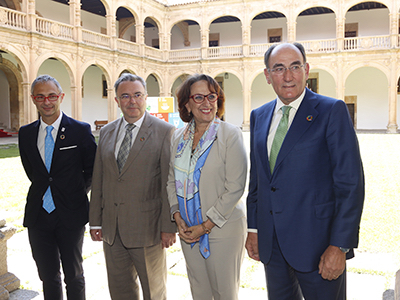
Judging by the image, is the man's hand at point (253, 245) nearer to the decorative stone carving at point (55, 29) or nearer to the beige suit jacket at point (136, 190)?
the beige suit jacket at point (136, 190)

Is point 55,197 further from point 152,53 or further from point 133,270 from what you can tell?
point 152,53

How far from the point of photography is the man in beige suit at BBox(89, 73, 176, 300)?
247cm

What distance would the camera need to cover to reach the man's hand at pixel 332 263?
185cm

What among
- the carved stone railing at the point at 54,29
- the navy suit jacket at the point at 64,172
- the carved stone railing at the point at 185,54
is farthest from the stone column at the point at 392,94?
the navy suit jacket at the point at 64,172

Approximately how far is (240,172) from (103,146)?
1.03 metres

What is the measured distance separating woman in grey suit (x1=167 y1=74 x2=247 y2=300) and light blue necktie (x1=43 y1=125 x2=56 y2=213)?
914 mm

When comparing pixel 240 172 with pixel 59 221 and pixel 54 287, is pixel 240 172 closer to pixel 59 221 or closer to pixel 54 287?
pixel 59 221

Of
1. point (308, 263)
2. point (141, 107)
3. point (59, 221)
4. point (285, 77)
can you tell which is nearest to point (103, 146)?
point (141, 107)

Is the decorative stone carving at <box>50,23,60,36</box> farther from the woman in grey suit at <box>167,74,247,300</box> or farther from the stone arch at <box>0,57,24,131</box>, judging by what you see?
the woman in grey suit at <box>167,74,247,300</box>

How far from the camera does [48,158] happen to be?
266 cm

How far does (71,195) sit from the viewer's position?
265 centimetres

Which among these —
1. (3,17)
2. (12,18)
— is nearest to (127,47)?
(12,18)

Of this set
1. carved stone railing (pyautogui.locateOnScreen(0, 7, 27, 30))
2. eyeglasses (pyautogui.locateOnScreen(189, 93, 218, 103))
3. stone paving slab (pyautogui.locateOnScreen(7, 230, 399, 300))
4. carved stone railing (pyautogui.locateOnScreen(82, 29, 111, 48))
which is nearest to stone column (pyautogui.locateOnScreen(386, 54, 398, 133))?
carved stone railing (pyautogui.locateOnScreen(82, 29, 111, 48))

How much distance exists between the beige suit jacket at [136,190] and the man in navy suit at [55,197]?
19 cm
